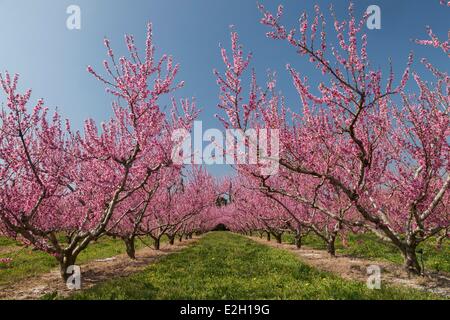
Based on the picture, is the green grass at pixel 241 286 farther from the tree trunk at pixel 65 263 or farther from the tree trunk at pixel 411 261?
the tree trunk at pixel 411 261

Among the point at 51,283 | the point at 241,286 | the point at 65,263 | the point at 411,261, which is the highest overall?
the point at 411,261

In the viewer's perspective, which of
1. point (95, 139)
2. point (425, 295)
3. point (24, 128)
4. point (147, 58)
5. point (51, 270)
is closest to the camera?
point (425, 295)

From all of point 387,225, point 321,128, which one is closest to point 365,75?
point 321,128

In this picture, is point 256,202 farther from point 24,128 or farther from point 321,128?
point 24,128

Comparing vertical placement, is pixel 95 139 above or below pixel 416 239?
above

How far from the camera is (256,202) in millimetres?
24453

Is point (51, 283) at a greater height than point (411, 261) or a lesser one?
lesser

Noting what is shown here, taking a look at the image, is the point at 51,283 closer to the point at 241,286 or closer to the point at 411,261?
the point at 241,286

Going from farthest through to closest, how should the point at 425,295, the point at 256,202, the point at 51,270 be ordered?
1. the point at 256,202
2. the point at 51,270
3. the point at 425,295

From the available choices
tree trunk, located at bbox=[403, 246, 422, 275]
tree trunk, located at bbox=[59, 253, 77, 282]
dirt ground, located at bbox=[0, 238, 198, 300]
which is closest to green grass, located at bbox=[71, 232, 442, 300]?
dirt ground, located at bbox=[0, 238, 198, 300]

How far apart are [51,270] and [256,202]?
1451 centimetres

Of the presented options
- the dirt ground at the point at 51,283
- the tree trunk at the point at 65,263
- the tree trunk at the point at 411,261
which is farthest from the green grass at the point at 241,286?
the tree trunk at the point at 411,261

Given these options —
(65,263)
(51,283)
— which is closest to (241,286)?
(65,263)

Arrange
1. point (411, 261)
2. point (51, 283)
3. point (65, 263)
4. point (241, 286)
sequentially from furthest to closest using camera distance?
1. point (65, 263)
2. point (51, 283)
3. point (411, 261)
4. point (241, 286)
